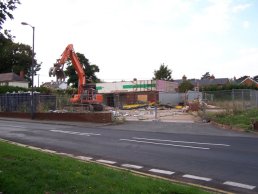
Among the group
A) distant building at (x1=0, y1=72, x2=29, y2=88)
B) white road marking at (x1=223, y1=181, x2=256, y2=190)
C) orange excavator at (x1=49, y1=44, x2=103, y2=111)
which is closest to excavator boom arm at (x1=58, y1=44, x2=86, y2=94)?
orange excavator at (x1=49, y1=44, x2=103, y2=111)

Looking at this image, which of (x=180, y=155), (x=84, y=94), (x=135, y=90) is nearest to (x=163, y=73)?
(x=135, y=90)

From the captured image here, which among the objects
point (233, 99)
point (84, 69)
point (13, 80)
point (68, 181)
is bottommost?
point (68, 181)

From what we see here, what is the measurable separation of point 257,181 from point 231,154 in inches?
164

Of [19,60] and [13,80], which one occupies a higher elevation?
[19,60]

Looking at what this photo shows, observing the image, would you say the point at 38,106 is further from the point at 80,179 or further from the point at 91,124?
the point at 80,179

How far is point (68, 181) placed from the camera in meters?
7.54

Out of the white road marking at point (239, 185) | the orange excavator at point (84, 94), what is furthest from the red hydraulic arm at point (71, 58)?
the white road marking at point (239, 185)

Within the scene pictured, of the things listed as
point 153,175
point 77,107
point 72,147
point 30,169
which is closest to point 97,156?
point 72,147

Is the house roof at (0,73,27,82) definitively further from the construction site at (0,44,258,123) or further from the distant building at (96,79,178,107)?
the construction site at (0,44,258,123)

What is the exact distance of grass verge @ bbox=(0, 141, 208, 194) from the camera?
6949mm

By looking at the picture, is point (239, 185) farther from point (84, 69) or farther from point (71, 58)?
point (84, 69)

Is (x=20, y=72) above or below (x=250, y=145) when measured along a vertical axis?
above

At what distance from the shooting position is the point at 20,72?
93.1 m

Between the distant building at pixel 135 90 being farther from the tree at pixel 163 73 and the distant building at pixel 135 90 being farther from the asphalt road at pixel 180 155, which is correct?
the asphalt road at pixel 180 155
